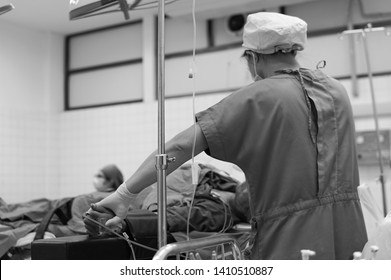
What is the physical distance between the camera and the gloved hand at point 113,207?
1.42 meters

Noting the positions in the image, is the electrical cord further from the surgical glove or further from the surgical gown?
the surgical gown

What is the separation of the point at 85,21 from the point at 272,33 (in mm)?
4102

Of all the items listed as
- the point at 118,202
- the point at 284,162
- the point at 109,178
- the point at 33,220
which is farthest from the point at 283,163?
the point at 109,178

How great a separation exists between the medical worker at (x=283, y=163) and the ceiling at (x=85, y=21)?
2280 millimetres

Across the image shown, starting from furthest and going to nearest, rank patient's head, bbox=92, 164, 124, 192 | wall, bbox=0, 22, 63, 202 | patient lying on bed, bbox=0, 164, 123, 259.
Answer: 1. wall, bbox=0, 22, 63, 202
2. patient's head, bbox=92, 164, 124, 192
3. patient lying on bed, bbox=0, 164, 123, 259

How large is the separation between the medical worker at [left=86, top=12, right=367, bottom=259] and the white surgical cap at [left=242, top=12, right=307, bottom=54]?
0.04ft

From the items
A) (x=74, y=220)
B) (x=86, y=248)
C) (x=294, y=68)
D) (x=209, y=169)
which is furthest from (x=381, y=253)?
(x=74, y=220)

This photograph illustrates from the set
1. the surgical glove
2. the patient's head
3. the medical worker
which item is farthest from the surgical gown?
the patient's head

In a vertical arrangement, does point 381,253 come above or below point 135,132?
below

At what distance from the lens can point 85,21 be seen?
522 centimetres

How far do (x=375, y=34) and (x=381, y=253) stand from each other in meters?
3.10

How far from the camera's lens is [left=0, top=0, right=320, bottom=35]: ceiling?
4.14 metres

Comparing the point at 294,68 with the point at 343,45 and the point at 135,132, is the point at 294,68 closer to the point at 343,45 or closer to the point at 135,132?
the point at 343,45

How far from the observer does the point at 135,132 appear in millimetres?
5012
